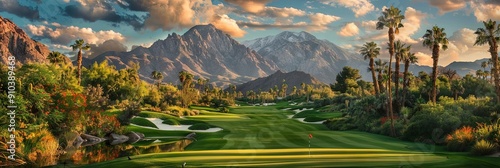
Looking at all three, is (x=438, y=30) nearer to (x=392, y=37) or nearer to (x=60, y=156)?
(x=392, y=37)

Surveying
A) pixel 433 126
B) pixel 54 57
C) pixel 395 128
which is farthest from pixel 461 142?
pixel 54 57

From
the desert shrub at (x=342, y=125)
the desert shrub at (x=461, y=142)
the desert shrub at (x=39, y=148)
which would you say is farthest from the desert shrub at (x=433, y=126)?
A: the desert shrub at (x=39, y=148)

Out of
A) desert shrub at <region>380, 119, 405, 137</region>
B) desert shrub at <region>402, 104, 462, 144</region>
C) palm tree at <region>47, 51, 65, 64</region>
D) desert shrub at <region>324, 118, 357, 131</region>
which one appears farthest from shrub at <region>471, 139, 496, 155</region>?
palm tree at <region>47, 51, 65, 64</region>

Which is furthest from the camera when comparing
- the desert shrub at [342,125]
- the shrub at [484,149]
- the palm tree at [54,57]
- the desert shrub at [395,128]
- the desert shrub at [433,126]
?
the palm tree at [54,57]

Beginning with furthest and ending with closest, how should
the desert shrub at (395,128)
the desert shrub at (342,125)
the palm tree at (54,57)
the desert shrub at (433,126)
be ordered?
the palm tree at (54,57) < the desert shrub at (342,125) < the desert shrub at (395,128) < the desert shrub at (433,126)

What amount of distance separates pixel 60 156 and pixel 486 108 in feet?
130

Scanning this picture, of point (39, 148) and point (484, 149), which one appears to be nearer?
point (484, 149)

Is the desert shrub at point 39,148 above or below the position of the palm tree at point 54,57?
below

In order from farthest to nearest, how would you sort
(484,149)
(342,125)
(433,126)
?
1. (342,125)
2. (433,126)
3. (484,149)

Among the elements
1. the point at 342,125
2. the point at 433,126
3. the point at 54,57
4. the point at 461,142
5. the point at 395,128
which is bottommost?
the point at 342,125

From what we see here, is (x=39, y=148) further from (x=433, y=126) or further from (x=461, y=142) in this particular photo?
(x=433, y=126)

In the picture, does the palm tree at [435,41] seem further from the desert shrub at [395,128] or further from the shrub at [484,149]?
the shrub at [484,149]

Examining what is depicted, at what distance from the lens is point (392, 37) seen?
52.2 metres

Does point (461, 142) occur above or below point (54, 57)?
below
